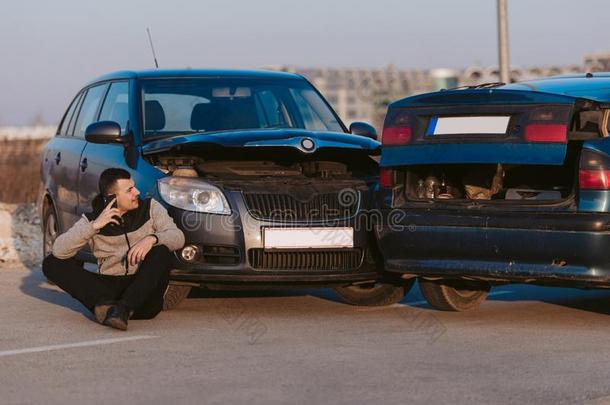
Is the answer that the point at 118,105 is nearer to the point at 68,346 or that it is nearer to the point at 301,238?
the point at 301,238

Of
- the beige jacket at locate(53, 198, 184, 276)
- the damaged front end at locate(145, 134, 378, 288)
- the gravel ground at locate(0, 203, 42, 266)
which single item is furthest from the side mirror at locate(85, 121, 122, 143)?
the gravel ground at locate(0, 203, 42, 266)

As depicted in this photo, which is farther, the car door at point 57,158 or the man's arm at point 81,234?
the car door at point 57,158

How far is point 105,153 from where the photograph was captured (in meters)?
9.66

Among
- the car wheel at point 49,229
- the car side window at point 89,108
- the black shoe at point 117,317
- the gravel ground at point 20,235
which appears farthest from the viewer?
the gravel ground at point 20,235

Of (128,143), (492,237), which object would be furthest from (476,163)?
(128,143)

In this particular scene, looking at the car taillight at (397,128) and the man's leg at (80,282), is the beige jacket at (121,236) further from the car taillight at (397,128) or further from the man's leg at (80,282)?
the car taillight at (397,128)

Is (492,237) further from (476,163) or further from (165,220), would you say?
(165,220)

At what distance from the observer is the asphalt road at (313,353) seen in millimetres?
5926

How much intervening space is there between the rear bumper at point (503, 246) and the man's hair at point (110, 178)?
171 centimetres

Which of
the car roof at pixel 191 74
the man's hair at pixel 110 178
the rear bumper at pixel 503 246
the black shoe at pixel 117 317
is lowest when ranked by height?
the black shoe at pixel 117 317

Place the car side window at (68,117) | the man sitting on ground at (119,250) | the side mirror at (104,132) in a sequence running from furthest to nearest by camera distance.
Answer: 1. the car side window at (68,117)
2. the side mirror at (104,132)
3. the man sitting on ground at (119,250)

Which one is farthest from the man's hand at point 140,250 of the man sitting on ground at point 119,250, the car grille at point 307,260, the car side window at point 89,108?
the car side window at point 89,108

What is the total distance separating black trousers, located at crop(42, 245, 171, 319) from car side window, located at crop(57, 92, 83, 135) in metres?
3.16

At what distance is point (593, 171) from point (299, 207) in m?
2.09
